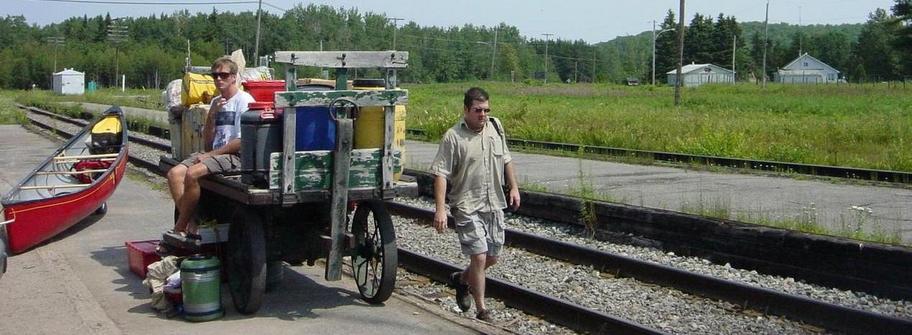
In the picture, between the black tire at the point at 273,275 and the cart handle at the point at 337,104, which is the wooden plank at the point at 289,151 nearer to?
the cart handle at the point at 337,104

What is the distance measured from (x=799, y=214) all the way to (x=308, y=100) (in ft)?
24.4

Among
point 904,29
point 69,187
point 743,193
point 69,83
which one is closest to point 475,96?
point 69,187

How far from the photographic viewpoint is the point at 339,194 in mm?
7652

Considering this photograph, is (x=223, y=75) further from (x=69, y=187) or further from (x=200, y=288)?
(x=69, y=187)

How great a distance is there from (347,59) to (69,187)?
5.82 m

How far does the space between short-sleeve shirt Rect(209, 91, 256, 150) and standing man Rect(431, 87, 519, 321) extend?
200cm

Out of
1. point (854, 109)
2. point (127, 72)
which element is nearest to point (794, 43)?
point (127, 72)

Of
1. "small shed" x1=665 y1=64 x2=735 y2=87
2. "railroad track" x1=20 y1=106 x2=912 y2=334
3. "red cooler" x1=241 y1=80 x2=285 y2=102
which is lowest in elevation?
"railroad track" x1=20 y1=106 x2=912 y2=334

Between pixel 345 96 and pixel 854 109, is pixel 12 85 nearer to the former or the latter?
pixel 854 109

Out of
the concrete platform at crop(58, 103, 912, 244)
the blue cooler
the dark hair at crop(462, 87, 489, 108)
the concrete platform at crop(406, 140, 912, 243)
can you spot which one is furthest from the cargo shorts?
the concrete platform at crop(406, 140, 912, 243)

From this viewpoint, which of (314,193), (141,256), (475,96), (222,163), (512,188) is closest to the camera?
(475,96)

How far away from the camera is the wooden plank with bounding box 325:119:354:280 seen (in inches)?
296

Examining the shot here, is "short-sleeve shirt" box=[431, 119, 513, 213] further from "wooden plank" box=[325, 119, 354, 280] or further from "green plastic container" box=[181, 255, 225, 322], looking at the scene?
"green plastic container" box=[181, 255, 225, 322]

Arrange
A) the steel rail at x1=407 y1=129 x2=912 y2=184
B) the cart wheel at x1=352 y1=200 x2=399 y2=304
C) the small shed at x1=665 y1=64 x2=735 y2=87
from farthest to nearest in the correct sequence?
the small shed at x1=665 y1=64 x2=735 y2=87, the steel rail at x1=407 y1=129 x2=912 y2=184, the cart wheel at x1=352 y1=200 x2=399 y2=304
